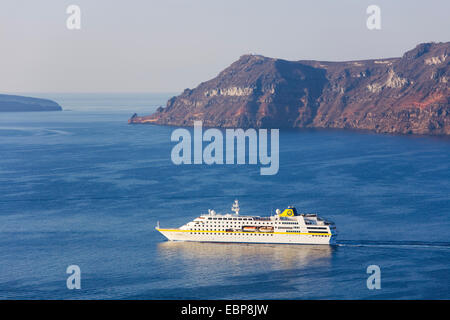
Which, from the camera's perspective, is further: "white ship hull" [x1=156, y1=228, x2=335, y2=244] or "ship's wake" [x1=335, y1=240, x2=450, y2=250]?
"white ship hull" [x1=156, y1=228, x2=335, y2=244]

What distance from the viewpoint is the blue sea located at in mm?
57938

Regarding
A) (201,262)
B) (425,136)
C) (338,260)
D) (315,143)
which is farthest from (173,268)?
(425,136)

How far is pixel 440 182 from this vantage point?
10281cm

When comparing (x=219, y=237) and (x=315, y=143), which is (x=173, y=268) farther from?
(x=315, y=143)

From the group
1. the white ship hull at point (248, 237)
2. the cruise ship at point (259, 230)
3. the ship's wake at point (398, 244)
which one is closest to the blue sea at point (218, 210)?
the ship's wake at point (398, 244)

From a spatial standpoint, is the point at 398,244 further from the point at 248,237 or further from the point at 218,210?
the point at 218,210

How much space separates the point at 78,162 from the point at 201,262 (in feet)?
230

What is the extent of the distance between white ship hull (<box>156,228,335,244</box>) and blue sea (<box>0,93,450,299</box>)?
96 centimetres

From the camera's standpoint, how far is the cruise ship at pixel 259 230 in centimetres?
7038

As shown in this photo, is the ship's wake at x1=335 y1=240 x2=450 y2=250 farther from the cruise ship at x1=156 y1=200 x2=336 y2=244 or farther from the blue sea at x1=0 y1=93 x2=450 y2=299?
the cruise ship at x1=156 y1=200 x2=336 y2=244

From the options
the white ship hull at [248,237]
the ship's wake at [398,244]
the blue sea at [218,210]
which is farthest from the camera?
the white ship hull at [248,237]

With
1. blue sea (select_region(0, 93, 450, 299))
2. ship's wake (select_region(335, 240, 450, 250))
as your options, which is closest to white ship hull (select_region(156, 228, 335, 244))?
blue sea (select_region(0, 93, 450, 299))

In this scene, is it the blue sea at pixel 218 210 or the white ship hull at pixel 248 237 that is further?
the white ship hull at pixel 248 237

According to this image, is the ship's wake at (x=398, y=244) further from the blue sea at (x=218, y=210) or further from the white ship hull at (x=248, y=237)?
the white ship hull at (x=248, y=237)
